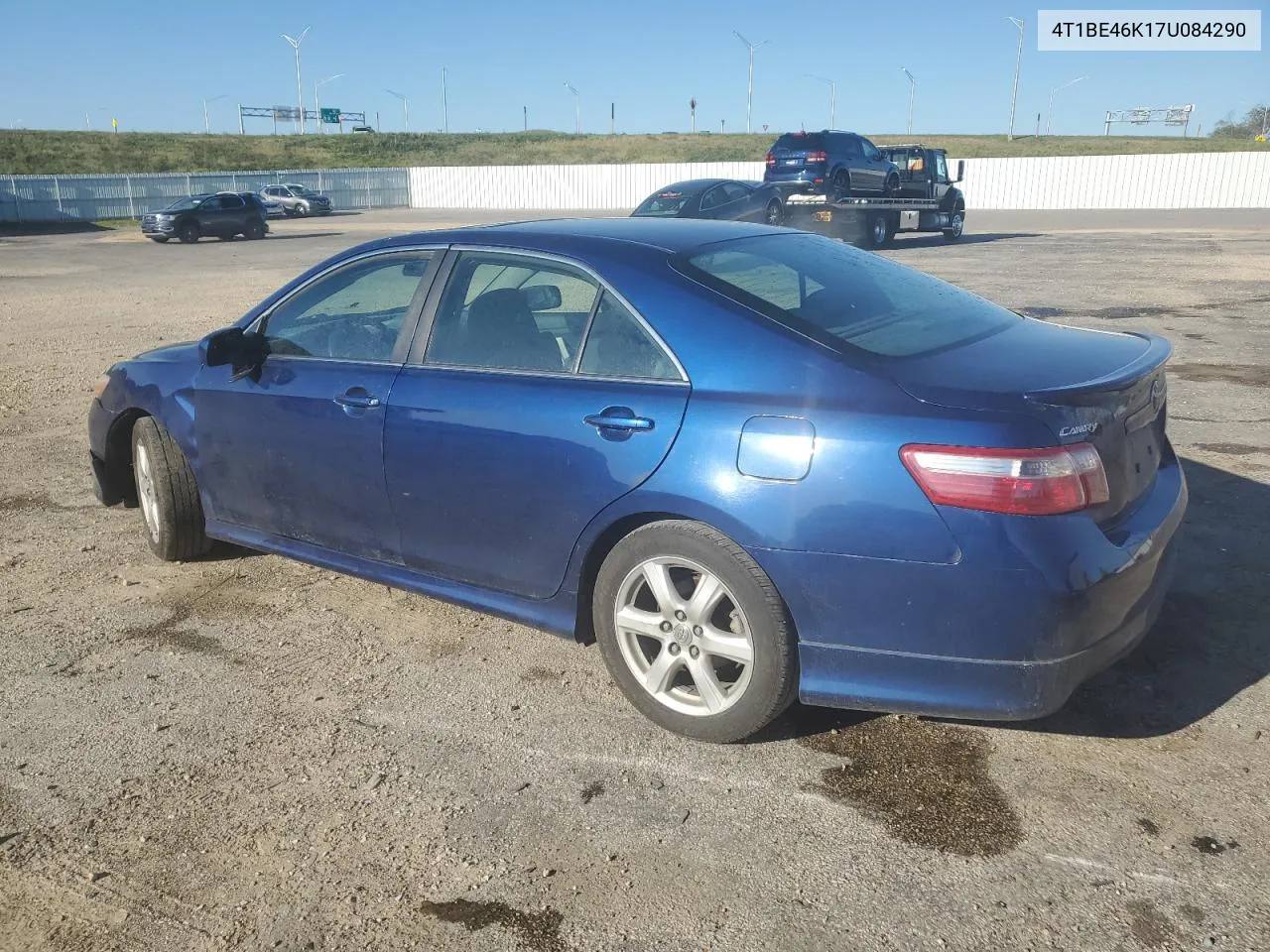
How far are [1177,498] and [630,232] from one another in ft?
6.70

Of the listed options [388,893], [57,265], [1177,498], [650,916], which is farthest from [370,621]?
[57,265]

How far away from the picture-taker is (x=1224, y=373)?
886cm

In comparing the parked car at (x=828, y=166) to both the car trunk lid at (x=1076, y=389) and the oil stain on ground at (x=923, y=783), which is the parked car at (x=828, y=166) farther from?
the oil stain on ground at (x=923, y=783)

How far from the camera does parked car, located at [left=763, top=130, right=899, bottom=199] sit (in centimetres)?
2400

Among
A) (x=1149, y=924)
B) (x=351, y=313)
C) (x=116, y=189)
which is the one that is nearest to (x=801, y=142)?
(x=351, y=313)

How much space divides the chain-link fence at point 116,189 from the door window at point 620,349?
4883cm

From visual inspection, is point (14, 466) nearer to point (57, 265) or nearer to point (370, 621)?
point (370, 621)

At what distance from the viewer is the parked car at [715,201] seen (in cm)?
2109

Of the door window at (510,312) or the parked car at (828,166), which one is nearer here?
the door window at (510,312)

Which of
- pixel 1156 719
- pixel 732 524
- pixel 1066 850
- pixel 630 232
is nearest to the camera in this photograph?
pixel 1066 850

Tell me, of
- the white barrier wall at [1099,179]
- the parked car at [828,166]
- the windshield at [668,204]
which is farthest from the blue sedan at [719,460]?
the white barrier wall at [1099,179]

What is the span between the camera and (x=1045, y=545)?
283 cm

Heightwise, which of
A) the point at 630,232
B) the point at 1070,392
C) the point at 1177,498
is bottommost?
the point at 1177,498

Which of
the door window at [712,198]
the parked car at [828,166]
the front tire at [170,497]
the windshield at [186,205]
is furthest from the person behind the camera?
the windshield at [186,205]
